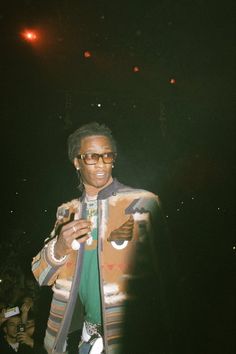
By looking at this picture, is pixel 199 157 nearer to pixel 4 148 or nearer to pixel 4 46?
pixel 4 148

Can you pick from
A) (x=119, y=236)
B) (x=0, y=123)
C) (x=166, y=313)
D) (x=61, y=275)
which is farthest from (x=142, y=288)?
(x=0, y=123)

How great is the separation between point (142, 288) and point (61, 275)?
0.66 metres

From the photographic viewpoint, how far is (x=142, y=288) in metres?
2.24

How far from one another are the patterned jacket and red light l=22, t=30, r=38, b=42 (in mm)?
3746

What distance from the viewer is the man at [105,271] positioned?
2.18 meters

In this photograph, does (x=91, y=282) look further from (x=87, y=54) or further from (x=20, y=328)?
(x=87, y=54)

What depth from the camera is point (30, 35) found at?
511cm

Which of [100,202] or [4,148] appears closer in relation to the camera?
[100,202]

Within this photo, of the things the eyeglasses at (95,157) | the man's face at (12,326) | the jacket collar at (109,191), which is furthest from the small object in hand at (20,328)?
the eyeglasses at (95,157)

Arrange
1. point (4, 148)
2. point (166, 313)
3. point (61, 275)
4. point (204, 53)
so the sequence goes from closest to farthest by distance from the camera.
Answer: point (166, 313), point (61, 275), point (4, 148), point (204, 53)

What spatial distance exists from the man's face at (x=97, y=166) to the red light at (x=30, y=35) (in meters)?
3.31

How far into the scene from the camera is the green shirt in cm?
229

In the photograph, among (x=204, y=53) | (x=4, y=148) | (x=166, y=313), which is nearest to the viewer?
(x=166, y=313)

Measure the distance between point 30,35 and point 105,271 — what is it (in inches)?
173
